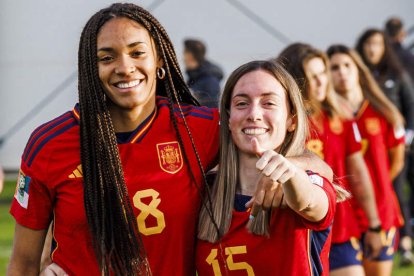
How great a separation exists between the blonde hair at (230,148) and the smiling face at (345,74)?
295cm

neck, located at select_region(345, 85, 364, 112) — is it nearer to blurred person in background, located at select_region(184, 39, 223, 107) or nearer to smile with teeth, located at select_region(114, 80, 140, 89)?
blurred person in background, located at select_region(184, 39, 223, 107)

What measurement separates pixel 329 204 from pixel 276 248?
9.6 inches

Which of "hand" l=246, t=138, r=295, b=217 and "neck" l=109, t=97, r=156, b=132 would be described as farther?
"neck" l=109, t=97, r=156, b=132

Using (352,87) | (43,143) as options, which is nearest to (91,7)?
(352,87)

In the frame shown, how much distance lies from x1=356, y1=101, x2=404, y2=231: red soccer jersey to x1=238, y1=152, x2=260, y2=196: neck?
292 centimetres

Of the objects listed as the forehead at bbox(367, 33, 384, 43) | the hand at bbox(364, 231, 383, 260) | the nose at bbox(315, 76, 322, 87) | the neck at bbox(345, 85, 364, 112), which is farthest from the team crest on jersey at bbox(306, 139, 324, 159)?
the forehead at bbox(367, 33, 384, 43)

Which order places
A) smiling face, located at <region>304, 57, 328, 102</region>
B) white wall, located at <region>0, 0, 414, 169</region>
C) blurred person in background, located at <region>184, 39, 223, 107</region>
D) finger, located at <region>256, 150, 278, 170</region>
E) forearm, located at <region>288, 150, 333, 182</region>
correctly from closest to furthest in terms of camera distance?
finger, located at <region>256, 150, 278, 170</region> → forearm, located at <region>288, 150, 333, 182</region> → smiling face, located at <region>304, 57, 328, 102</region> → blurred person in background, located at <region>184, 39, 223, 107</region> → white wall, located at <region>0, 0, 414, 169</region>

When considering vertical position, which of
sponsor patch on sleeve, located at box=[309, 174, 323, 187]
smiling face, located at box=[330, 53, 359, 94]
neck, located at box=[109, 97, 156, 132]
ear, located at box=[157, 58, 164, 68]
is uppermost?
smiling face, located at box=[330, 53, 359, 94]

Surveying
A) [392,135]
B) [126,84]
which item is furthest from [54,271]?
[392,135]

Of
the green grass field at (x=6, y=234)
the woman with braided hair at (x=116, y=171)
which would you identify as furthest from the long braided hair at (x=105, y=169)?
the green grass field at (x=6, y=234)

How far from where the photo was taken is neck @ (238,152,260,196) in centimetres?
357

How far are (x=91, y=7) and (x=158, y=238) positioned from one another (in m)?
9.40

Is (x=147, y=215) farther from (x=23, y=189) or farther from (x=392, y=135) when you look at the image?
(x=392, y=135)

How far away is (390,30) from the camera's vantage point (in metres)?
10.7
